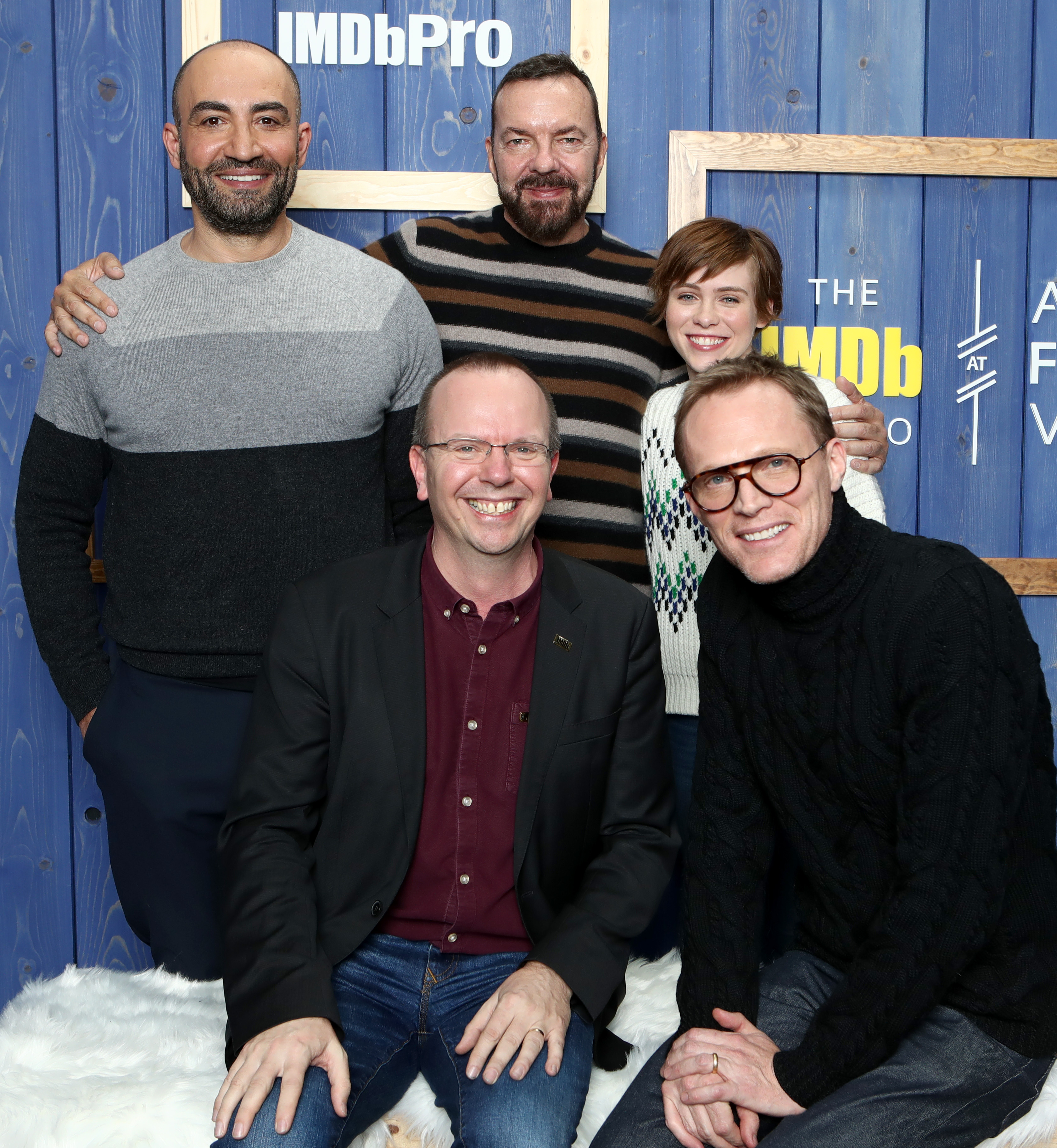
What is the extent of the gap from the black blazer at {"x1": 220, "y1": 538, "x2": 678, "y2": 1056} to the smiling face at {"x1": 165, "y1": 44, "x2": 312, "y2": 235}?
0.79 m

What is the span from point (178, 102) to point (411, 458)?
936 mm

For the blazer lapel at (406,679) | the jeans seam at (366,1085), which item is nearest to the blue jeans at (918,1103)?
the jeans seam at (366,1085)

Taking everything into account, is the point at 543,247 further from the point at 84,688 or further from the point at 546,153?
the point at 84,688

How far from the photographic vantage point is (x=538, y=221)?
217 centimetres

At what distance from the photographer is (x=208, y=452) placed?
194 centimetres

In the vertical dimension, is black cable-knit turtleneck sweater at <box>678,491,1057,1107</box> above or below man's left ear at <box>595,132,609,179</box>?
below

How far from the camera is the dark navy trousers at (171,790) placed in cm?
196

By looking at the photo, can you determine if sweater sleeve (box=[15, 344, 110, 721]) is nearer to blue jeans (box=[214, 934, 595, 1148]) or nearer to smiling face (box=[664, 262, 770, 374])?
blue jeans (box=[214, 934, 595, 1148])

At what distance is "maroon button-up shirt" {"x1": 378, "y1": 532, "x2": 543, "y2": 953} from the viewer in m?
1.58

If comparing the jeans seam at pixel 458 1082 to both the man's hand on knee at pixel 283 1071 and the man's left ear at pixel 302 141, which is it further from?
the man's left ear at pixel 302 141

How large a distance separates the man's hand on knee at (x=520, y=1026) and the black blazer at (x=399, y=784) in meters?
0.04

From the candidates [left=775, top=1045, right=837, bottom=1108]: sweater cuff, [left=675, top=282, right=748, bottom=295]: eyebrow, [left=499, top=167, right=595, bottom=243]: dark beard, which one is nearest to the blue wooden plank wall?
[left=499, top=167, right=595, bottom=243]: dark beard

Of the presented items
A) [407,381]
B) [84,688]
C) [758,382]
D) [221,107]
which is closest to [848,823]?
[758,382]

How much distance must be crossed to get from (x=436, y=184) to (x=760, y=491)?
145 centimetres
